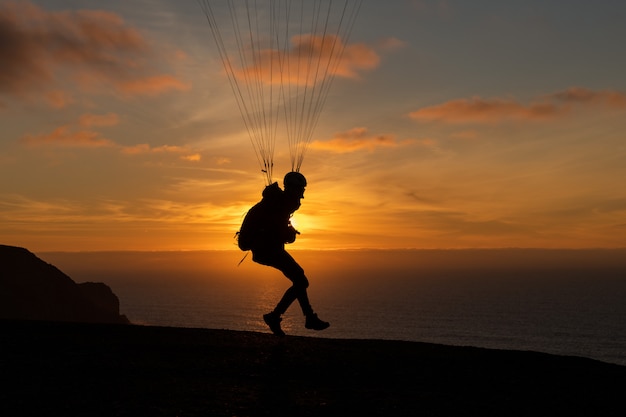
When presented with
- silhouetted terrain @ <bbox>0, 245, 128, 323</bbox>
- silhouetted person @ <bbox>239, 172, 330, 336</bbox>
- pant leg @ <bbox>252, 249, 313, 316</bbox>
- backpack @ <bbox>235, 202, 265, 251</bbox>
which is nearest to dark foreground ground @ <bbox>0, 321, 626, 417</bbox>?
pant leg @ <bbox>252, 249, 313, 316</bbox>

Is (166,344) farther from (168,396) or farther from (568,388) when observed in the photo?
(568,388)

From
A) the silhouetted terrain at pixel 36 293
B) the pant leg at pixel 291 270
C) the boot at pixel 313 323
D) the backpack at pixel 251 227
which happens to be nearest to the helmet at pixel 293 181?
the backpack at pixel 251 227

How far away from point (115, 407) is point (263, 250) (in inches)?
200

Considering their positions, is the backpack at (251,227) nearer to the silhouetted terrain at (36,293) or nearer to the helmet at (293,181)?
the helmet at (293,181)

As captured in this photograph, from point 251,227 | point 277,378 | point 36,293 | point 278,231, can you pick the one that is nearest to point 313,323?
point 278,231

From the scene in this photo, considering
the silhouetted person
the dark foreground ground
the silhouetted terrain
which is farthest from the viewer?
the silhouetted terrain

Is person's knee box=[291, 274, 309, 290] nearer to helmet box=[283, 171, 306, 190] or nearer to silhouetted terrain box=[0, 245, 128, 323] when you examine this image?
helmet box=[283, 171, 306, 190]

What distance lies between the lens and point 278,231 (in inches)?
436

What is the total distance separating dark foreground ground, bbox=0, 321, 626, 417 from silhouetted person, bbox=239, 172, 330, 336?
109cm

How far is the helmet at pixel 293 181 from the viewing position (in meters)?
10.9

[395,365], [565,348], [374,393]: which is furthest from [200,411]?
[565,348]

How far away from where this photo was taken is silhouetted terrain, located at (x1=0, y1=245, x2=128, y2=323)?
80.0m

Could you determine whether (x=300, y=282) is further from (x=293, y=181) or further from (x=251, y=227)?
(x=293, y=181)

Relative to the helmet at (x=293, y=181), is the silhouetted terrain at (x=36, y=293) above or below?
below
